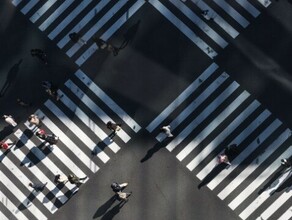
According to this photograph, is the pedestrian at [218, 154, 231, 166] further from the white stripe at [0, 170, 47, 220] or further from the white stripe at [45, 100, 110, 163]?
the white stripe at [0, 170, 47, 220]

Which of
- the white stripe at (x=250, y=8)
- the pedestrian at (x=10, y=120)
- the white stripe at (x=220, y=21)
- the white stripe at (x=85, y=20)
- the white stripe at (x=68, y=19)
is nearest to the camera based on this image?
the white stripe at (x=250, y=8)

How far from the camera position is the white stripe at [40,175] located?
27.6 meters

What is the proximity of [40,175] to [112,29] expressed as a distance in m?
9.81

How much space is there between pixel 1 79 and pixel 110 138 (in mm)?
7601

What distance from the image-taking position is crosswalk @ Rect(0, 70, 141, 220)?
27312mm

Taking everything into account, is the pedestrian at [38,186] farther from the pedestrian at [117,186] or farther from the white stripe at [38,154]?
the pedestrian at [117,186]

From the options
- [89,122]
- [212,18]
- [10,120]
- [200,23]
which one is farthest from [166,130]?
[10,120]

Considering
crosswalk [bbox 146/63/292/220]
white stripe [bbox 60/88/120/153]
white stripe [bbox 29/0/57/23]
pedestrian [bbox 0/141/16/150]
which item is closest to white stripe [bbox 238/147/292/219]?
crosswalk [bbox 146/63/292/220]

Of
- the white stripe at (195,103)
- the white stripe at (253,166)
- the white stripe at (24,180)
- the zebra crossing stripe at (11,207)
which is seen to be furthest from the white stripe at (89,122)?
the white stripe at (253,166)

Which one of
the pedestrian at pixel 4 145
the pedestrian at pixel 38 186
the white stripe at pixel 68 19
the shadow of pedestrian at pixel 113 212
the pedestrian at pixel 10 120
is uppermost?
the white stripe at pixel 68 19

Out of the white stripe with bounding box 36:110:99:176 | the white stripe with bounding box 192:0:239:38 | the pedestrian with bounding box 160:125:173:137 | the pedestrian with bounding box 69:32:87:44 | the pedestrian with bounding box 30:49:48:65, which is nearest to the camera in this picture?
the pedestrian with bounding box 160:125:173:137

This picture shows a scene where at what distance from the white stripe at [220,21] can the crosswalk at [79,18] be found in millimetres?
3414

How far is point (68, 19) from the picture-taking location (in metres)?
27.7

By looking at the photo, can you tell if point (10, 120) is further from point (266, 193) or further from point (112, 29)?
point (266, 193)
